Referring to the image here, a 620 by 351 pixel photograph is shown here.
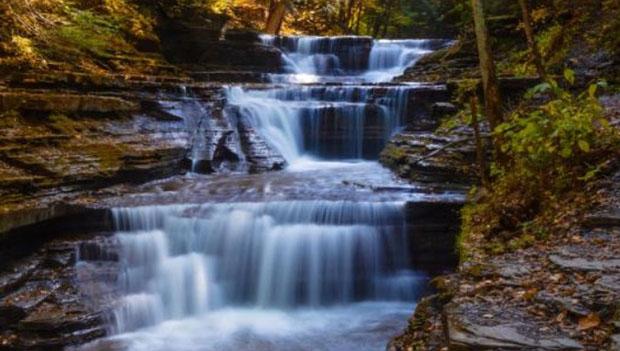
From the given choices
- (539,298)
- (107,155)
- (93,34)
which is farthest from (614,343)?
(93,34)

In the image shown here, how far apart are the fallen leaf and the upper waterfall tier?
1508cm

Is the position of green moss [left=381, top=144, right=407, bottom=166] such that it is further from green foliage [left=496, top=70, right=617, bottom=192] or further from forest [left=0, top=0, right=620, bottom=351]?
green foliage [left=496, top=70, right=617, bottom=192]

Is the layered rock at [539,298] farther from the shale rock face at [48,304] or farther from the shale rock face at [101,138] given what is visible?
the shale rock face at [101,138]

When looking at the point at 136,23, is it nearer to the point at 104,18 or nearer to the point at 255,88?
the point at 104,18

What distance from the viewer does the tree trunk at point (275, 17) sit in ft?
71.3

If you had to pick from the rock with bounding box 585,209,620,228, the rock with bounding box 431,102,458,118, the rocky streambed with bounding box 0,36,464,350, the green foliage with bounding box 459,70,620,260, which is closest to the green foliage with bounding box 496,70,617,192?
the green foliage with bounding box 459,70,620,260

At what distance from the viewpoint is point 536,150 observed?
6.24 m

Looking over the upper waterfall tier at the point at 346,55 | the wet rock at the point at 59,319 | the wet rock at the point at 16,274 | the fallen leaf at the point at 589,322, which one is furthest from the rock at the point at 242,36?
the fallen leaf at the point at 589,322

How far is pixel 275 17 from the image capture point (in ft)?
71.7

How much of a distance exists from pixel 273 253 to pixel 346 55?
12.3 meters

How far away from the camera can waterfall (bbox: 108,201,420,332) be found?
26.2 feet

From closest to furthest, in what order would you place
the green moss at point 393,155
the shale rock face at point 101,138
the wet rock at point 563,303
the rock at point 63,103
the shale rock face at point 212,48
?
the wet rock at point 563,303, the shale rock face at point 101,138, the rock at point 63,103, the green moss at point 393,155, the shale rock face at point 212,48

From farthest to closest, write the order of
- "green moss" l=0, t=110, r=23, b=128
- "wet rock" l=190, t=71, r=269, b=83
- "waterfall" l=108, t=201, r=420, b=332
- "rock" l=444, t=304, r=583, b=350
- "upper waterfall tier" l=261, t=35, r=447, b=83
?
"upper waterfall tier" l=261, t=35, r=447, b=83, "wet rock" l=190, t=71, r=269, b=83, "green moss" l=0, t=110, r=23, b=128, "waterfall" l=108, t=201, r=420, b=332, "rock" l=444, t=304, r=583, b=350

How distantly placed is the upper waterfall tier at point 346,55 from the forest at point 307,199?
3.82m
